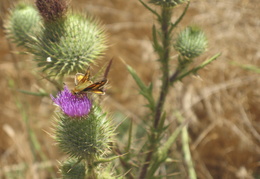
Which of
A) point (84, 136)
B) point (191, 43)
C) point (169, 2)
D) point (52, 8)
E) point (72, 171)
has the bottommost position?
point (72, 171)

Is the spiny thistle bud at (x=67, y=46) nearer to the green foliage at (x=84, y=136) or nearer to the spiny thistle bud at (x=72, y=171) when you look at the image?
the green foliage at (x=84, y=136)

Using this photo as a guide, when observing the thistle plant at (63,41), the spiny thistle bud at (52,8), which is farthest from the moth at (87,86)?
the spiny thistle bud at (52,8)

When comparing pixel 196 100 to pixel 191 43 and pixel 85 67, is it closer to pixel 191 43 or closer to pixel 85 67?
pixel 191 43

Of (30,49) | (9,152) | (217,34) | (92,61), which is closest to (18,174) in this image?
(9,152)

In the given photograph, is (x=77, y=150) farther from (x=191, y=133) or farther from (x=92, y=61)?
(x=191, y=133)

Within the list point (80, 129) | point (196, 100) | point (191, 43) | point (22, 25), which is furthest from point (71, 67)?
point (196, 100)

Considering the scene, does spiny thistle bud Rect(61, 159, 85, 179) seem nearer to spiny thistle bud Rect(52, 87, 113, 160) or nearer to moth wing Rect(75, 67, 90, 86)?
spiny thistle bud Rect(52, 87, 113, 160)

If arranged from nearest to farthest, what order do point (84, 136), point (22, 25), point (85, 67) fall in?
point (84, 136) → point (85, 67) → point (22, 25)
